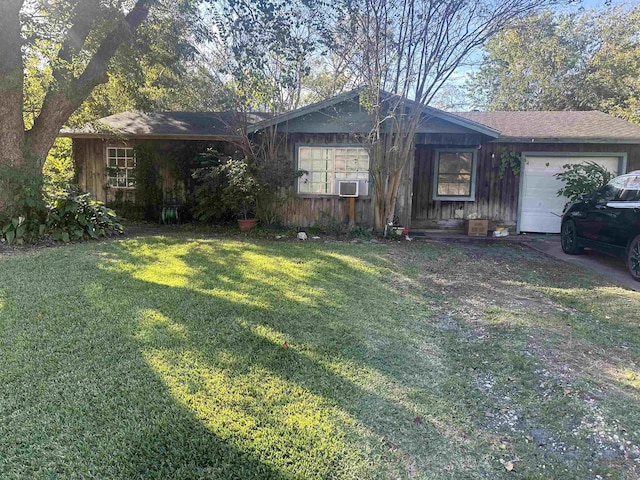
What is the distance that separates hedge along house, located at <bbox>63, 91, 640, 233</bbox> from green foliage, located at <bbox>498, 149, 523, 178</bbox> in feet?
0.15

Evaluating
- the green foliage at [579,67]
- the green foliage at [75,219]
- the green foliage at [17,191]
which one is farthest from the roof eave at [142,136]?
the green foliage at [579,67]

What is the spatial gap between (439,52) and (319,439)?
829cm

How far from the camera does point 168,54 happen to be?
34.8 ft

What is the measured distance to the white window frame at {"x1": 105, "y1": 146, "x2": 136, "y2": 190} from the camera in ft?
39.8

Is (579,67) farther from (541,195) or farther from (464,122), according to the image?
(464,122)

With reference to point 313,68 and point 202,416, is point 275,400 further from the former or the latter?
point 313,68

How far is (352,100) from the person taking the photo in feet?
32.1

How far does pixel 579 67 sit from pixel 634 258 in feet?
62.8

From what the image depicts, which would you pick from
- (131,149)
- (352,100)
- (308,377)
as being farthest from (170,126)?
(308,377)

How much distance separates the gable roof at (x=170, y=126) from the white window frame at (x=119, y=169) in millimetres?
749

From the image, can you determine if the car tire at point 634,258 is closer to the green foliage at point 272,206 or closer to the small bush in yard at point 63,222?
the green foliage at point 272,206

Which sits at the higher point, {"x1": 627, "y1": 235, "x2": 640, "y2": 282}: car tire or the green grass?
{"x1": 627, "y1": 235, "x2": 640, "y2": 282}: car tire

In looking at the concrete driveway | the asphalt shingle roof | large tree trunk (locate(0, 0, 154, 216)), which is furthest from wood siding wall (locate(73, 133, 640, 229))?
large tree trunk (locate(0, 0, 154, 216))

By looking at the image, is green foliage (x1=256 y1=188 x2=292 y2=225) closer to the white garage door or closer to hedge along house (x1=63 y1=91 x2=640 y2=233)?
hedge along house (x1=63 y1=91 x2=640 y2=233)
